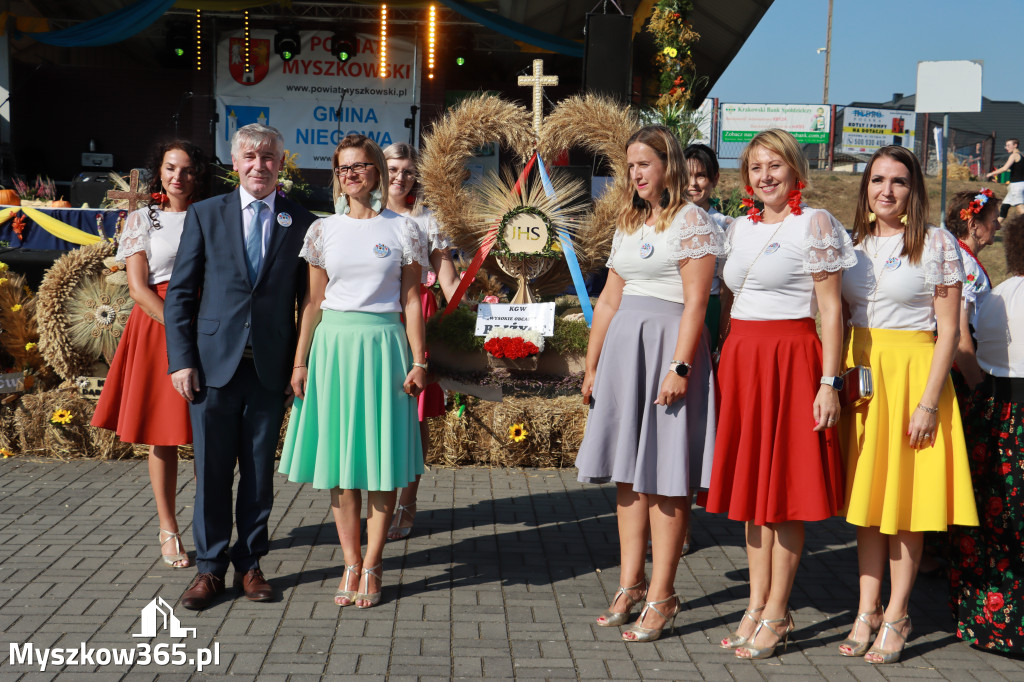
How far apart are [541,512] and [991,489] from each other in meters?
2.46

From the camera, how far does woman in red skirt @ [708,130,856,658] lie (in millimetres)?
3178

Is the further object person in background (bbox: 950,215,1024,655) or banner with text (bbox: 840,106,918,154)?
banner with text (bbox: 840,106,918,154)

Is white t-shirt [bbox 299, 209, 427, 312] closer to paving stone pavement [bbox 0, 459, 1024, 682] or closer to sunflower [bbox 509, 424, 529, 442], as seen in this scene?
paving stone pavement [bbox 0, 459, 1024, 682]

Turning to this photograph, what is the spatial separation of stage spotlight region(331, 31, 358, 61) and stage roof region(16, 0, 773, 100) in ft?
0.78

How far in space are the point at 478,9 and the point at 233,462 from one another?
1017 cm

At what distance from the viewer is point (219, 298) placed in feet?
12.1

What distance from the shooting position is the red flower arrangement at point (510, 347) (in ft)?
16.9

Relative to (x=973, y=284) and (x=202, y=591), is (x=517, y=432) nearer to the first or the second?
(x=202, y=591)

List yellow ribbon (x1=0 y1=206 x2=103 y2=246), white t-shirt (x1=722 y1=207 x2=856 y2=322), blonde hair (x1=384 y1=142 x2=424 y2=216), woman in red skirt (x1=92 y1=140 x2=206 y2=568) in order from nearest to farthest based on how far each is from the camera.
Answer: white t-shirt (x1=722 y1=207 x2=856 y2=322) < woman in red skirt (x1=92 y1=140 x2=206 y2=568) < blonde hair (x1=384 y1=142 x2=424 y2=216) < yellow ribbon (x1=0 y1=206 x2=103 y2=246)

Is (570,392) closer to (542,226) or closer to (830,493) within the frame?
(542,226)

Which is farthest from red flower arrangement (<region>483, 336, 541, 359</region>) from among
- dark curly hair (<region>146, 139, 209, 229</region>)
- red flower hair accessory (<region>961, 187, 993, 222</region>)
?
red flower hair accessory (<region>961, 187, 993, 222</region>)

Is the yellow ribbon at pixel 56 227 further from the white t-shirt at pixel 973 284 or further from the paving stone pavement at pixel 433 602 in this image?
the white t-shirt at pixel 973 284

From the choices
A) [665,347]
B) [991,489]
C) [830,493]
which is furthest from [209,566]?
[991,489]

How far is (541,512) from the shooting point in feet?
17.3
